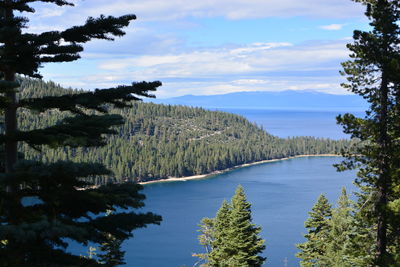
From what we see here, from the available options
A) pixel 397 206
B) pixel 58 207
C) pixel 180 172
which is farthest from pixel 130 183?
pixel 180 172

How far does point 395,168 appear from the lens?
1447 cm

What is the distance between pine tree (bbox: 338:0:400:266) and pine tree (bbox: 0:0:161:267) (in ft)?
32.1

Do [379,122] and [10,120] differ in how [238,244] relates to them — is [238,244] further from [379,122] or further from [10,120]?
[10,120]

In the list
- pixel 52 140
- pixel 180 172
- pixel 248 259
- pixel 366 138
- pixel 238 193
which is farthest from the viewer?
pixel 180 172

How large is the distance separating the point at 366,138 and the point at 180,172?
158 meters

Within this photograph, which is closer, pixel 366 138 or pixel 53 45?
pixel 53 45

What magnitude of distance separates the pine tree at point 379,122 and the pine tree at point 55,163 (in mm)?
9782

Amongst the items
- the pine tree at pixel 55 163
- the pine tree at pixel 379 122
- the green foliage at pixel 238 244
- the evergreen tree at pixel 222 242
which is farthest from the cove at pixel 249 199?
the pine tree at pixel 55 163

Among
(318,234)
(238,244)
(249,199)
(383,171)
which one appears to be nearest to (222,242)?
(238,244)

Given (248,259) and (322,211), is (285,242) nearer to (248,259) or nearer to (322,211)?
(322,211)

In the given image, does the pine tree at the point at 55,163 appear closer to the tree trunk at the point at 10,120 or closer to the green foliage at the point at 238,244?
the tree trunk at the point at 10,120

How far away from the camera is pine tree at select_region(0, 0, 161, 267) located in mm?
6586

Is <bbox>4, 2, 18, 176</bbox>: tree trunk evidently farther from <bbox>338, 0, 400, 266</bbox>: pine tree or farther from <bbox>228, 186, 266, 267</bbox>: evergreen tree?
<bbox>228, 186, 266, 267</bbox>: evergreen tree

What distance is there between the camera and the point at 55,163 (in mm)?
6438
